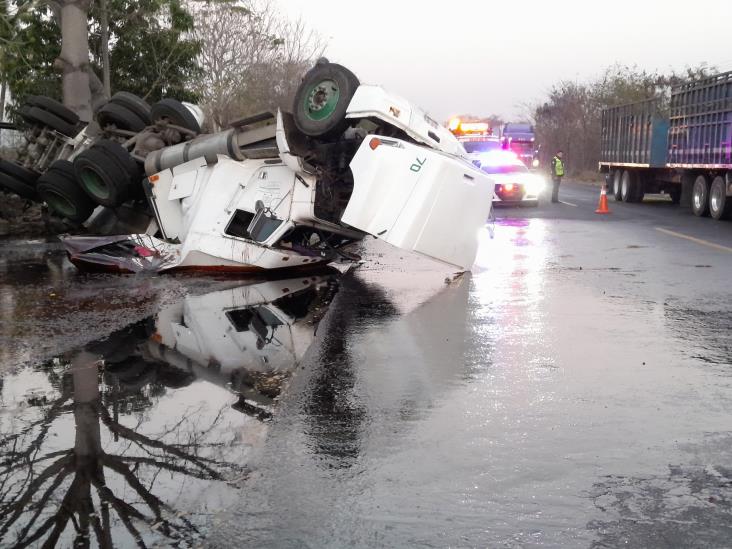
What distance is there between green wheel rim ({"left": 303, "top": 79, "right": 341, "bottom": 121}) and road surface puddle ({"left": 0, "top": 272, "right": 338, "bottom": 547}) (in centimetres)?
Answer: 322

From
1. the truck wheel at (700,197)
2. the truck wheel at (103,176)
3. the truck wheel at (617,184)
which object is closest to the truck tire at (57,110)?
the truck wheel at (103,176)

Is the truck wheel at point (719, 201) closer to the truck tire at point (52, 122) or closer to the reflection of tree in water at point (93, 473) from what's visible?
the truck tire at point (52, 122)

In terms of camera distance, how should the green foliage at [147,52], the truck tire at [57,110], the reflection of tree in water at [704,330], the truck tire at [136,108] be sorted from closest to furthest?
the reflection of tree in water at [704,330] → the truck tire at [136,108] → the truck tire at [57,110] → the green foliage at [147,52]

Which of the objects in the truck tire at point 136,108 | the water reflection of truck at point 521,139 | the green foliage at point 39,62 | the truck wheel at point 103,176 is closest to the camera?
the truck wheel at point 103,176

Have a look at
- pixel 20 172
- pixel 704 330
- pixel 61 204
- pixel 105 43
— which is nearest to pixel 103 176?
pixel 61 204

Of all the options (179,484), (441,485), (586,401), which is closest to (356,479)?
(441,485)

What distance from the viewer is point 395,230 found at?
9562mm

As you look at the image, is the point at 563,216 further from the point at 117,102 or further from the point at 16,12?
the point at 16,12

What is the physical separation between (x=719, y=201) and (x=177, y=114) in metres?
13.4

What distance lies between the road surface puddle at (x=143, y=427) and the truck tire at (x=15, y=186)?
7.36m

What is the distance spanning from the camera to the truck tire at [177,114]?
13097 mm

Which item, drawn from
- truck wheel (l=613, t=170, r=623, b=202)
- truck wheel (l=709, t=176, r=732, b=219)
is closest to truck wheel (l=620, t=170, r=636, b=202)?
truck wheel (l=613, t=170, r=623, b=202)

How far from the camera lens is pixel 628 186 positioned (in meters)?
28.0

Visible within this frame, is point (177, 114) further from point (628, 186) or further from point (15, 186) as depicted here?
point (628, 186)
